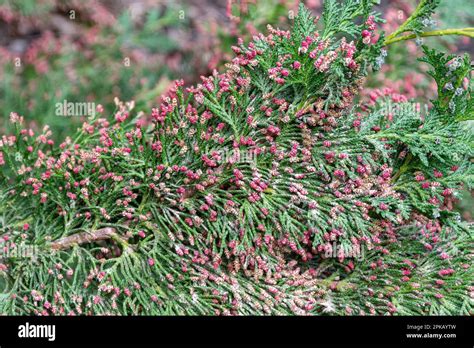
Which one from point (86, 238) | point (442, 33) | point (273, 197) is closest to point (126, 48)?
point (86, 238)

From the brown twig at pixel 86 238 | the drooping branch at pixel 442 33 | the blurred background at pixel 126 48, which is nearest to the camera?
the drooping branch at pixel 442 33

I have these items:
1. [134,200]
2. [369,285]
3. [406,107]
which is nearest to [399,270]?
[369,285]

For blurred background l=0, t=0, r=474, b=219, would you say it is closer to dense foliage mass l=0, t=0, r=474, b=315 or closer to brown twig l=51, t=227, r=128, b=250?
dense foliage mass l=0, t=0, r=474, b=315

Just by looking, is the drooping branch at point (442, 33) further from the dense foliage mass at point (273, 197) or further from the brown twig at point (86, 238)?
the brown twig at point (86, 238)

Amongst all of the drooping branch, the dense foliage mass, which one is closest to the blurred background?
the dense foliage mass

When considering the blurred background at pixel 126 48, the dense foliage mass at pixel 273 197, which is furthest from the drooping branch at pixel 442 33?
the blurred background at pixel 126 48

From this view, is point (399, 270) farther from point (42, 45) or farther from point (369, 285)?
point (42, 45)
